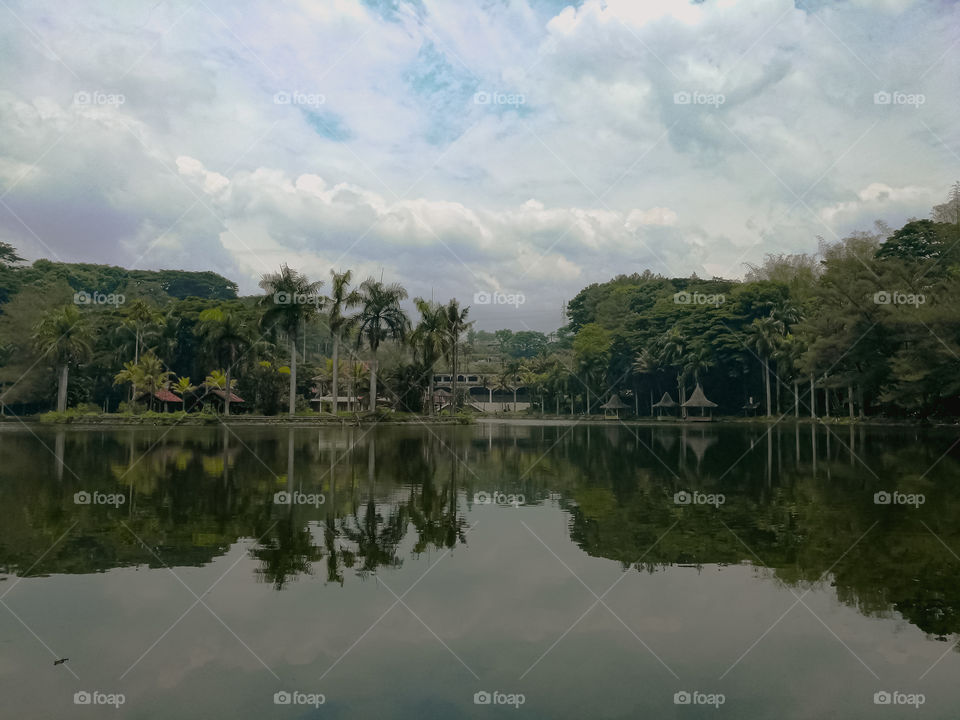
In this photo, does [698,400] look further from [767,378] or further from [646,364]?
[646,364]

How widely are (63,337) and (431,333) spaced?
26058 millimetres

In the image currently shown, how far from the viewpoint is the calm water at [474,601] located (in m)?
5.18

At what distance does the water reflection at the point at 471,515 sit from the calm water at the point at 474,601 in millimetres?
69

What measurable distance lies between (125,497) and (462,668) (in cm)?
1012

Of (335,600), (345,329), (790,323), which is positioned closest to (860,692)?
(335,600)

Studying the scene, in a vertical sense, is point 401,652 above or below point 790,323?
below

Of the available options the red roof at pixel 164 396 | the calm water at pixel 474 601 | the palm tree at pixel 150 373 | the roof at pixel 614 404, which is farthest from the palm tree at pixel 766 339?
the calm water at pixel 474 601

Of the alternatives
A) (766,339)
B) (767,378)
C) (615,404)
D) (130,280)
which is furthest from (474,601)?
(130,280)

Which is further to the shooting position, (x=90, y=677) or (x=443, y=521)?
(x=443, y=521)

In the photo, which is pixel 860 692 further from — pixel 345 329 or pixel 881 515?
pixel 345 329

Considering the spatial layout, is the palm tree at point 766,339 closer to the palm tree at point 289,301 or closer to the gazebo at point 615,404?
the gazebo at point 615,404

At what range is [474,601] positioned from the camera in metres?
7.21

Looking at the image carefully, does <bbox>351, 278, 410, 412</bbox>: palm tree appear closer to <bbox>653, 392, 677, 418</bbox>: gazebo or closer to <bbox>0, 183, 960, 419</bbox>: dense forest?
<bbox>0, 183, 960, 419</bbox>: dense forest

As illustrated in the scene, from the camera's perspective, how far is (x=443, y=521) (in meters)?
11.4
